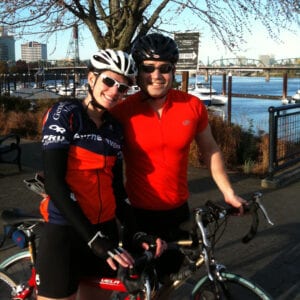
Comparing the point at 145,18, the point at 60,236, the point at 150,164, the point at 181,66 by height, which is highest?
the point at 145,18

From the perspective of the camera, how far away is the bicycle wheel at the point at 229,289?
233 cm

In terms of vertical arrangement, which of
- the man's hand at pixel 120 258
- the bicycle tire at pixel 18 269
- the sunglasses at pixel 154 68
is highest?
the sunglasses at pixel 154 68

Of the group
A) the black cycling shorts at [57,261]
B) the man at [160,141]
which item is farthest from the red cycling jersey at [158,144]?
the black cycling shorts at [57,261]

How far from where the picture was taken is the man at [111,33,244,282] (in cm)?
258

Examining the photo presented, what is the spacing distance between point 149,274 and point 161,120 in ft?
2.89

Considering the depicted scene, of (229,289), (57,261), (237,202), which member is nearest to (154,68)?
(237,202)

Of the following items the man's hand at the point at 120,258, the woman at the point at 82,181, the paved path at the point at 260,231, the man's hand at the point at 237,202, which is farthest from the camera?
the paved path at the point at 260,231

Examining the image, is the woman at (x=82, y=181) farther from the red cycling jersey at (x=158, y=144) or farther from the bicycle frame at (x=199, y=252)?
the red cycling jersey at (x=158, y=144)

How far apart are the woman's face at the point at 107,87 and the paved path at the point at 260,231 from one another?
2.01 metres

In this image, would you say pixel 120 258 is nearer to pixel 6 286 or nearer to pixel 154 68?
pixel 154 68

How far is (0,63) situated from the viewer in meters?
59.9

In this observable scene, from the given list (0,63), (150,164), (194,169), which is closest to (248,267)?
(150,164)

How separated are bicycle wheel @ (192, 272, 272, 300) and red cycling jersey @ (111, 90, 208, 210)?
1.69 feet

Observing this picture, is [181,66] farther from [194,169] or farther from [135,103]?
[135,103]
